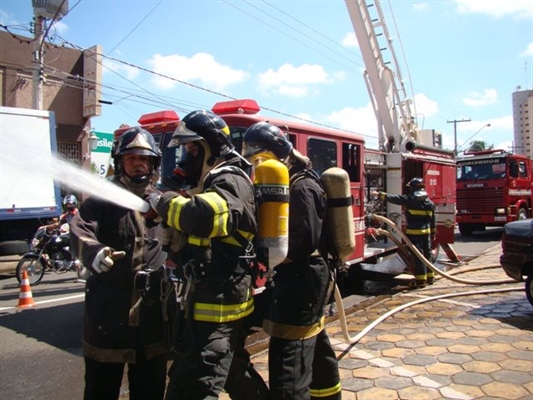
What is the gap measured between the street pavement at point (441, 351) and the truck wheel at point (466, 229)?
37.1 feet

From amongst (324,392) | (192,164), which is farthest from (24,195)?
(324,392)

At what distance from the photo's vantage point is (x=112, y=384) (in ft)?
8.04

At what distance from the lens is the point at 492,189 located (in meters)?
16.0

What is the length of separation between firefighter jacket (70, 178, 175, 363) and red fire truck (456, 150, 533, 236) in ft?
50.9

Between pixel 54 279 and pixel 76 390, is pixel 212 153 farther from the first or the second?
pixel 54 279

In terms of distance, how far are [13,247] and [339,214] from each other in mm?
9365

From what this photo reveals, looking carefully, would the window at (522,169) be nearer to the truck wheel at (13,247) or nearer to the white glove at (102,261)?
the truck wheel at (13,247)

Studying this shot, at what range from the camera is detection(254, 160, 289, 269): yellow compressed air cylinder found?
2.41m

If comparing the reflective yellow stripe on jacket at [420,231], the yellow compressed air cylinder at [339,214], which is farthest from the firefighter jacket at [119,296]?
the reflective yellow stripe on jacket at [420,231]

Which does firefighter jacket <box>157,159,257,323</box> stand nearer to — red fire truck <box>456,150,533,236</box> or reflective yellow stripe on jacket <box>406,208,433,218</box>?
reflective yellow stripe on jacket <box>406,208,433,218</box>

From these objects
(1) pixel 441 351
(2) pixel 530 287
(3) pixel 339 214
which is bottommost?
(1) pixel 441 351

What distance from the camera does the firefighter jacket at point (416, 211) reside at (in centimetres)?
764

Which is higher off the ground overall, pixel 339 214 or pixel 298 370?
pixel 339 214

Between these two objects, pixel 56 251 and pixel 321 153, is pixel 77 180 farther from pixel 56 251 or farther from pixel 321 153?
pixel 56 251
